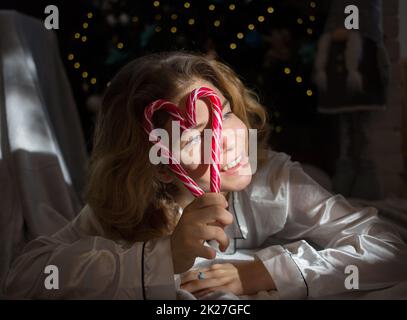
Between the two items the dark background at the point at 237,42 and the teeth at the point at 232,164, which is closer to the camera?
the teeth at the point at 232,164

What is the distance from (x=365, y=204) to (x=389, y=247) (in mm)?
173

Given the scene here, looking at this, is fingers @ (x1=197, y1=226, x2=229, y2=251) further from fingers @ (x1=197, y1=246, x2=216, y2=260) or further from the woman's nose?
the woman's nose

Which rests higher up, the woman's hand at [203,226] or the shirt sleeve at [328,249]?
the woman's hand at [203,226]

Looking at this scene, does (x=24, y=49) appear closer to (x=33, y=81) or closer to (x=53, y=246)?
(x=33, y=81)

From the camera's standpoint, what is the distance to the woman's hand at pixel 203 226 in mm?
622

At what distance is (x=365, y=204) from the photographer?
0.92 metres

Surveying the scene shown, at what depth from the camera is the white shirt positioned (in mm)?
668

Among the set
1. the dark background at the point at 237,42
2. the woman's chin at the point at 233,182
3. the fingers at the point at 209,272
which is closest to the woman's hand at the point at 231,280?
the fingers at the point at 209,272

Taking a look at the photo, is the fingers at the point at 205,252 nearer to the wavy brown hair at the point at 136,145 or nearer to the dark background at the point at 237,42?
the wavy brown hair at the point at 136,145

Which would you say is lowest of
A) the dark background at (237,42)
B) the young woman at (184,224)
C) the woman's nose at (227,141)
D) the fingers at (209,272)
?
the fingers at (209,272)

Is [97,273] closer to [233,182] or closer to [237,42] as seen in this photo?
[233,182]

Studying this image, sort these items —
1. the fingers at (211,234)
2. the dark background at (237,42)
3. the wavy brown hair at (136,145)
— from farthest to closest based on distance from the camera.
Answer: the dark background at (237,42) → the wavy brown hair at (136,145) → the fingers at (211,234)

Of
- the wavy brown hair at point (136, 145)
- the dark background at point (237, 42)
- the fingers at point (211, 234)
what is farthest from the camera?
the dark background at point (237, 42)

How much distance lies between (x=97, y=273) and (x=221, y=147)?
237 mm
